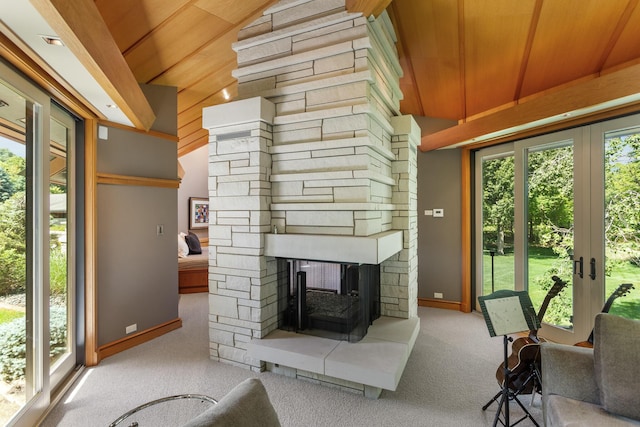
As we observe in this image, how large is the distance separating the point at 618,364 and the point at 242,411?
5.85 ft

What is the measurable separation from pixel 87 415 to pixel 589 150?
14.6 ft

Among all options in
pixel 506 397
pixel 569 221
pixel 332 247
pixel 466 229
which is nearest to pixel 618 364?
pixel 506 397

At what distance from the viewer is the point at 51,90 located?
7.34 ft

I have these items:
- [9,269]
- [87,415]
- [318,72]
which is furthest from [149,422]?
[318,72]

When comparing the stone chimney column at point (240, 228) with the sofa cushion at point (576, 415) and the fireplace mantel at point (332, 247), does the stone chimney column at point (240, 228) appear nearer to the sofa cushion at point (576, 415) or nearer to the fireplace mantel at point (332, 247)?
the fireplace mantel at point (332, 247)

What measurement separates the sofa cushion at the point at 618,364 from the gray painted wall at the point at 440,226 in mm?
2780

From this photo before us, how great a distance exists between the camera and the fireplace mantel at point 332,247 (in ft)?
7.64

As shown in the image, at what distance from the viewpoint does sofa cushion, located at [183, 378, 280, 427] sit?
894 mm

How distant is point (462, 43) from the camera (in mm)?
Result: 2797

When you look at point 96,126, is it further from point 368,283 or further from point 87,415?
point 368,283

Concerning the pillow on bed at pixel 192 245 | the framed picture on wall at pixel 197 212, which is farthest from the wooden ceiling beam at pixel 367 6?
the framed picture on wall at pixel 197 212

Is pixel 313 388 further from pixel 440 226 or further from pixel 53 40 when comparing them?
pixel 440 226

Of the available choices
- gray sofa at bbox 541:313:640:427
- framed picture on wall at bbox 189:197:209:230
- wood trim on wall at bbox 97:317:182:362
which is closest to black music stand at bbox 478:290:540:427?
gray sofa at bbox 541:313:640:427

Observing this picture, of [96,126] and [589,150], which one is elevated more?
[96,126]
